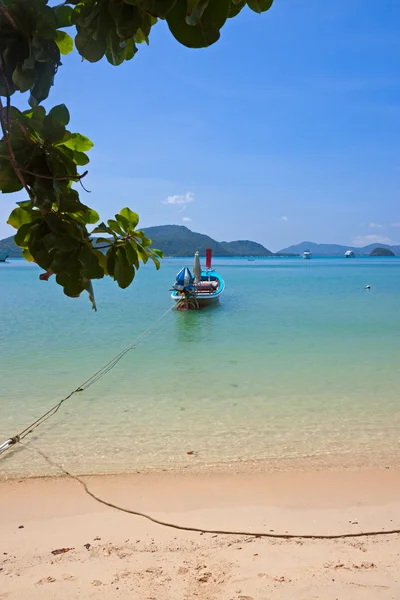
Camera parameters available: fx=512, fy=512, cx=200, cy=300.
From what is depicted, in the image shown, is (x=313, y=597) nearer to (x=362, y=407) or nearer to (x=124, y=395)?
(x=362, y=407)

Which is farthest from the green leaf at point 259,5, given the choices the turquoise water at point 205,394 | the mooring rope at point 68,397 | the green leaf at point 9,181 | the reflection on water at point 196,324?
the reflection on water at point 196,324

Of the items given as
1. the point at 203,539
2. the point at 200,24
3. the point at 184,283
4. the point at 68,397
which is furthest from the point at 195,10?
the point at 184,283

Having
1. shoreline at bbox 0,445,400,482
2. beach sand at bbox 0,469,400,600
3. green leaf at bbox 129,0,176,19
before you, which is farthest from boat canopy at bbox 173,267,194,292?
green leaf at bbox 129,0,176,19

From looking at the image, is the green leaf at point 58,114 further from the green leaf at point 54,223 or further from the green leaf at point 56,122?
the green leaf at point 54,223

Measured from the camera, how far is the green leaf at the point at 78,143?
1.09 m

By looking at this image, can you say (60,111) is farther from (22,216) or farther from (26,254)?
(26,254)

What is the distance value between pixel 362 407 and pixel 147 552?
525cm

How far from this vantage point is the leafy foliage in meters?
0.80

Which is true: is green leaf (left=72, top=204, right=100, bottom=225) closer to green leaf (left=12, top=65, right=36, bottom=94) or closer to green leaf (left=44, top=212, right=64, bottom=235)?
green leaf (left=44, top=212, right=64, bottom=235)

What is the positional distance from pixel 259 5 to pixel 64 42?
0.44m

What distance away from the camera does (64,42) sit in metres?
1.07

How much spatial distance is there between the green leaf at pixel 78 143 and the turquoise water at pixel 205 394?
17.0 ft

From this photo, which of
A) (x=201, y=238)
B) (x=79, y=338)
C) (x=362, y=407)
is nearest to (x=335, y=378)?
(x=362, y=407)

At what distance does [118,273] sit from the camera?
4.11ft
